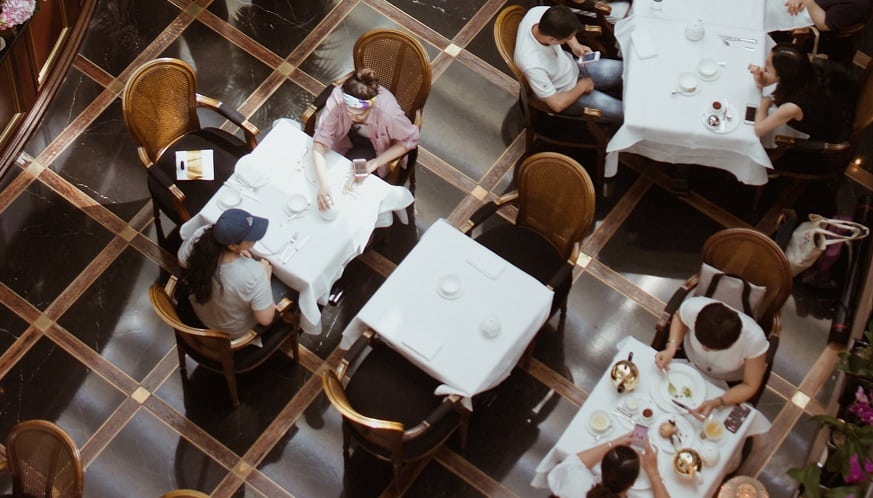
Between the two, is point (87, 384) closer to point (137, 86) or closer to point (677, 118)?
point (137, 86)

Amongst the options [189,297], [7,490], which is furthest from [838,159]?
[7,490]

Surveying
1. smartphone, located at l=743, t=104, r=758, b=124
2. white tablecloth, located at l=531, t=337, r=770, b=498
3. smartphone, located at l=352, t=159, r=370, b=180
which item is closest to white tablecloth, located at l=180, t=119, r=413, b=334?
smartphone, located at l=352, t=159, r=370, b=180

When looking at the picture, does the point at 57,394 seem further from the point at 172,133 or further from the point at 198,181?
the point at 172,133

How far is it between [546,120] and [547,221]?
2.49ft

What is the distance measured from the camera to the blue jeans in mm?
6352

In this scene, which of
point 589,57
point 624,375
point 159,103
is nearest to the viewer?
point 624,375

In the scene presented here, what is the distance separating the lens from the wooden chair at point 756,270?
5.44 metres

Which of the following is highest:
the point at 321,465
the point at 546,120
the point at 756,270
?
the point at 546,120

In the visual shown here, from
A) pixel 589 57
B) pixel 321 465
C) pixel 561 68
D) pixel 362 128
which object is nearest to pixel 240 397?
pixel 321 465

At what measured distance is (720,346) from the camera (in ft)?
16.7

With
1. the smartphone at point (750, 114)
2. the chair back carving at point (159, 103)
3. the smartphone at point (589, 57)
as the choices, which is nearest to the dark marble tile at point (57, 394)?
the chair back carving at point (159, 103)

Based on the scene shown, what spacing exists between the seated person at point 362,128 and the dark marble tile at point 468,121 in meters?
0.83

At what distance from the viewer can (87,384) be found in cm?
611

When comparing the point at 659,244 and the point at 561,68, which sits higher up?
the point at 561,68
